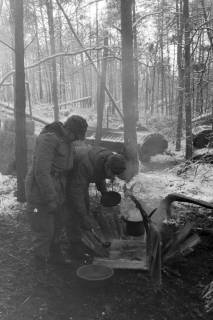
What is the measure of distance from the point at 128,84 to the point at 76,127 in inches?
213

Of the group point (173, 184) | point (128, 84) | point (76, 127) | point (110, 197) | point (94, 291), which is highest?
point (128, 84)

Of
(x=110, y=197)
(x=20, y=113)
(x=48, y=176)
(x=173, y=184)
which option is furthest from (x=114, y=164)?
(x=173, y=184)

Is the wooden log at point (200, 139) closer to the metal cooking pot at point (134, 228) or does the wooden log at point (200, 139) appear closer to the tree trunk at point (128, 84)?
the tree trunk at point (128, 84)

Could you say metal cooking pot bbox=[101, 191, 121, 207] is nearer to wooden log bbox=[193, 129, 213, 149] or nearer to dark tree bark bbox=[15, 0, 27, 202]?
dark tree bark bbox=[15, 0, 27, 202]

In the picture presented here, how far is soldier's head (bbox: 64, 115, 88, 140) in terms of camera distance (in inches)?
170

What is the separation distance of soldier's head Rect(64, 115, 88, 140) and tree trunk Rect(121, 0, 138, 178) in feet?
15.2

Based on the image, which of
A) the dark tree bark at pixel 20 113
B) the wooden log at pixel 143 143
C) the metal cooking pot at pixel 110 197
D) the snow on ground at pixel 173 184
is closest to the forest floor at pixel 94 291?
the metal cooking pot at pixel 110 197

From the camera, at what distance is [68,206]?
4887 mm

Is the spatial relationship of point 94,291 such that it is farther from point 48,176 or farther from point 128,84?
point 128,84

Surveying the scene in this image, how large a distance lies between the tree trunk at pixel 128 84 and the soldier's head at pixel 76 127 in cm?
465

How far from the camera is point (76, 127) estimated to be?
4340mm

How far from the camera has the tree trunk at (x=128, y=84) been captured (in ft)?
29.8

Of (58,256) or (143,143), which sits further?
(143,143)

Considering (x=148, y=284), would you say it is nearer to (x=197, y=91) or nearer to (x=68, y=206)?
(x=68, y=206)
